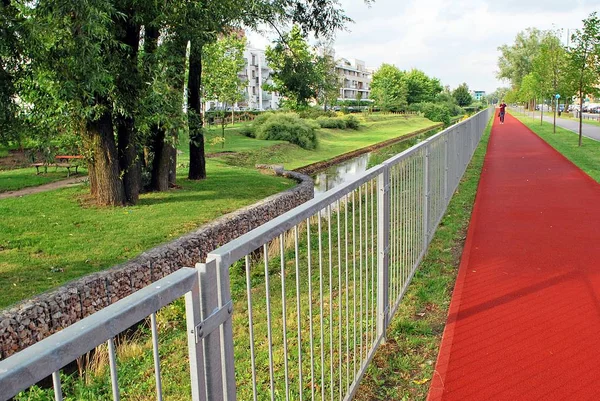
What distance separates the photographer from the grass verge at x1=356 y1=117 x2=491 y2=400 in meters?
3.90

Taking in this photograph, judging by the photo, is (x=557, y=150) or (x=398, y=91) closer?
(x=557, y=150)

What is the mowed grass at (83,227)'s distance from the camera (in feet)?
24.6

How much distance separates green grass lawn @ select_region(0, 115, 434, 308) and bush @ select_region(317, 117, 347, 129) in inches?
1180

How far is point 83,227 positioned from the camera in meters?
10.0

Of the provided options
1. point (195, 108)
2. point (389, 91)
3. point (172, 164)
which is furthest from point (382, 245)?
point (389, 91)

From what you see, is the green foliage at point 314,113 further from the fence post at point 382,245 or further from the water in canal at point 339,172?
the fence post at point 382,245

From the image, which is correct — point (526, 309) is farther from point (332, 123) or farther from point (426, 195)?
point (332, 123)

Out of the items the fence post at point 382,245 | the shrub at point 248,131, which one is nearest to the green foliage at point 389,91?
the shrub at point 248,131

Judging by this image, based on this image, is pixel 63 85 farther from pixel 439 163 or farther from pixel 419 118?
pixel 419 118

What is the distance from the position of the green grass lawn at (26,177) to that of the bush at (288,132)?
1610 cm

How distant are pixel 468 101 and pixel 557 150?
334 feet

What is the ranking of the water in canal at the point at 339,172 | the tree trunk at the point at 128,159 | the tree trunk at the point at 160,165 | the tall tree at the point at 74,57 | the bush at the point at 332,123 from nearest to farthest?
1. the tall tree at the point at 74,57
2. the tree trunk at the point at 128,159
3. the tree trunk at the point at 160,165
4. the water in canal at the point at 339,172
5. the bush at the point at 332,123

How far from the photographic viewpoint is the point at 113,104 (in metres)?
10.7

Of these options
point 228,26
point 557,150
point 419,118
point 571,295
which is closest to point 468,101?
point 419,118
